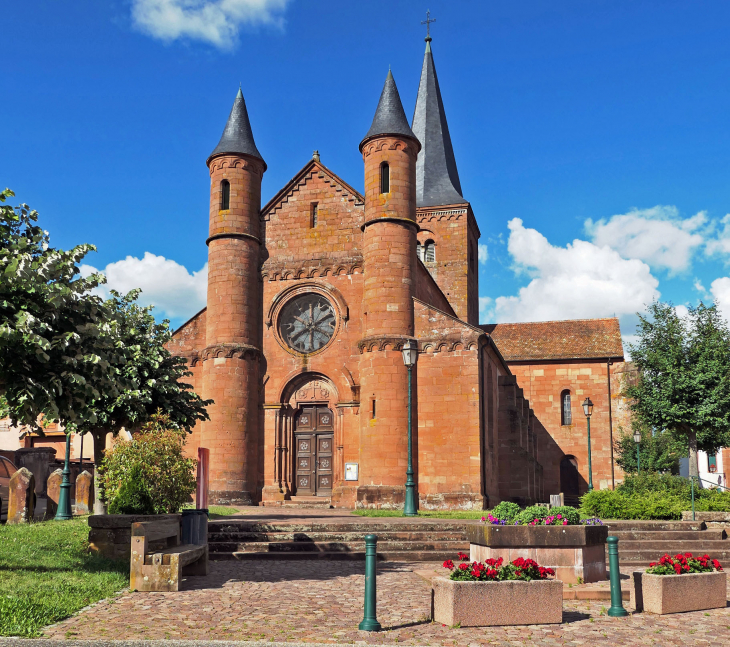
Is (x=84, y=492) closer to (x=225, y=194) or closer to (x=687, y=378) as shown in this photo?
(x=225, y=194)

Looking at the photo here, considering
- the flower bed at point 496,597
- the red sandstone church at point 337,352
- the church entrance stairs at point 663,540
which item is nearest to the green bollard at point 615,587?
the flower bed at point 496,597

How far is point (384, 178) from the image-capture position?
2808 centimetres

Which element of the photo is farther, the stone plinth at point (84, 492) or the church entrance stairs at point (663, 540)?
the stone plinth at point (84, 492)

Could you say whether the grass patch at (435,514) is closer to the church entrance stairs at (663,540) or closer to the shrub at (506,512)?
the church entrance stairs at (663,540)

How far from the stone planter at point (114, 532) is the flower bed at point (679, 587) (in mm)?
7512

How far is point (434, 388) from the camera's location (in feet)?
86.0

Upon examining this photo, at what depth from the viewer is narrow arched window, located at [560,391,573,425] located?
45.5 meters

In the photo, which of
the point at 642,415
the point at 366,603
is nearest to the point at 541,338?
the point at 642,415

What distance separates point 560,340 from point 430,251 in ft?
34.7

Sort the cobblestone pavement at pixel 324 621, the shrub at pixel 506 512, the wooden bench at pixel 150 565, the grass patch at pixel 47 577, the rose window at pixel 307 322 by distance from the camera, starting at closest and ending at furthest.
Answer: the cobblestone pavement at pixel 324 621
the grass patch at pixel 47 577
the wooden bench at pixel 150 565
the shrub at pixel 506 512
the rose window at pixel 307 322

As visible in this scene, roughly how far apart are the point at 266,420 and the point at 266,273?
18.9 ft

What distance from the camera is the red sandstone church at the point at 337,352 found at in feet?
84.8

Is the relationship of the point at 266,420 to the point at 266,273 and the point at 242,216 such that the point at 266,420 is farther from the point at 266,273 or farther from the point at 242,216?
the point at 242,216

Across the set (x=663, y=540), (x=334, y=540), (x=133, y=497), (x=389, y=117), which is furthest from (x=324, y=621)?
(x=389, y=117)
